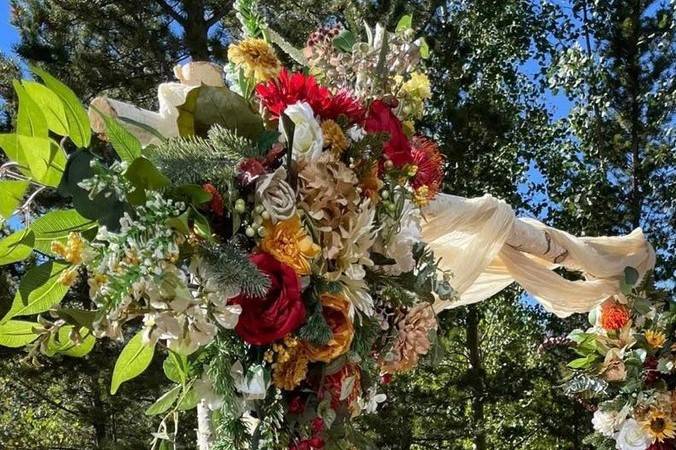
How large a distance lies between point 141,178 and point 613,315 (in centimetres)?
274

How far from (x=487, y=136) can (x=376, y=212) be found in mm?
6718

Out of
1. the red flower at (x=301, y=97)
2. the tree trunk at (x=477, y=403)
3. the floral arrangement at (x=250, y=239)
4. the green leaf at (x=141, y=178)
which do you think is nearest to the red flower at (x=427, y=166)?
the floral arrangement at (x=250, y=239)

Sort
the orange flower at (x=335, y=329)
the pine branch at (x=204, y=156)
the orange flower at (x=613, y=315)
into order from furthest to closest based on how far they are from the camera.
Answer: the orange flower at (x=613, y=315) < the orange flower at (x=335, y=329) < the pine branch at (x=204, y=156)

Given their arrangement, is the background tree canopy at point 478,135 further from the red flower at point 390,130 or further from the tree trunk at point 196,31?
the red flower at point 390,130

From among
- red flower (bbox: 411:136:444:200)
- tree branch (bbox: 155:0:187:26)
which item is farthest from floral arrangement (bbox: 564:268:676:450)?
tree branch (bbox: 155:0:187:26)

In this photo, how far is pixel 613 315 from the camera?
3.57 metres

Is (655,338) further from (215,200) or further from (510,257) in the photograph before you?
(215,200)

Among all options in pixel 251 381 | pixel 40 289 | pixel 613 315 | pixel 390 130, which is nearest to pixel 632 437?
pixel 613 315

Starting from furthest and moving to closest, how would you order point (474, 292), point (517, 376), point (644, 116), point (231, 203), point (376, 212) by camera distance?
point (517, 376)
point (644, 116)
point (474, 292)
point (376, 212)
point (231, 203)

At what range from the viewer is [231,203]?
1.36m

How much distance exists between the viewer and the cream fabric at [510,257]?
104 inches

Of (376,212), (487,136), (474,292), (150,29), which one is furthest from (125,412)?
(376,212)

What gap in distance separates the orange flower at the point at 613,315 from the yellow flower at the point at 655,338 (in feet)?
0.43

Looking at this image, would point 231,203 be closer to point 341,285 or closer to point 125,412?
point 341,285
